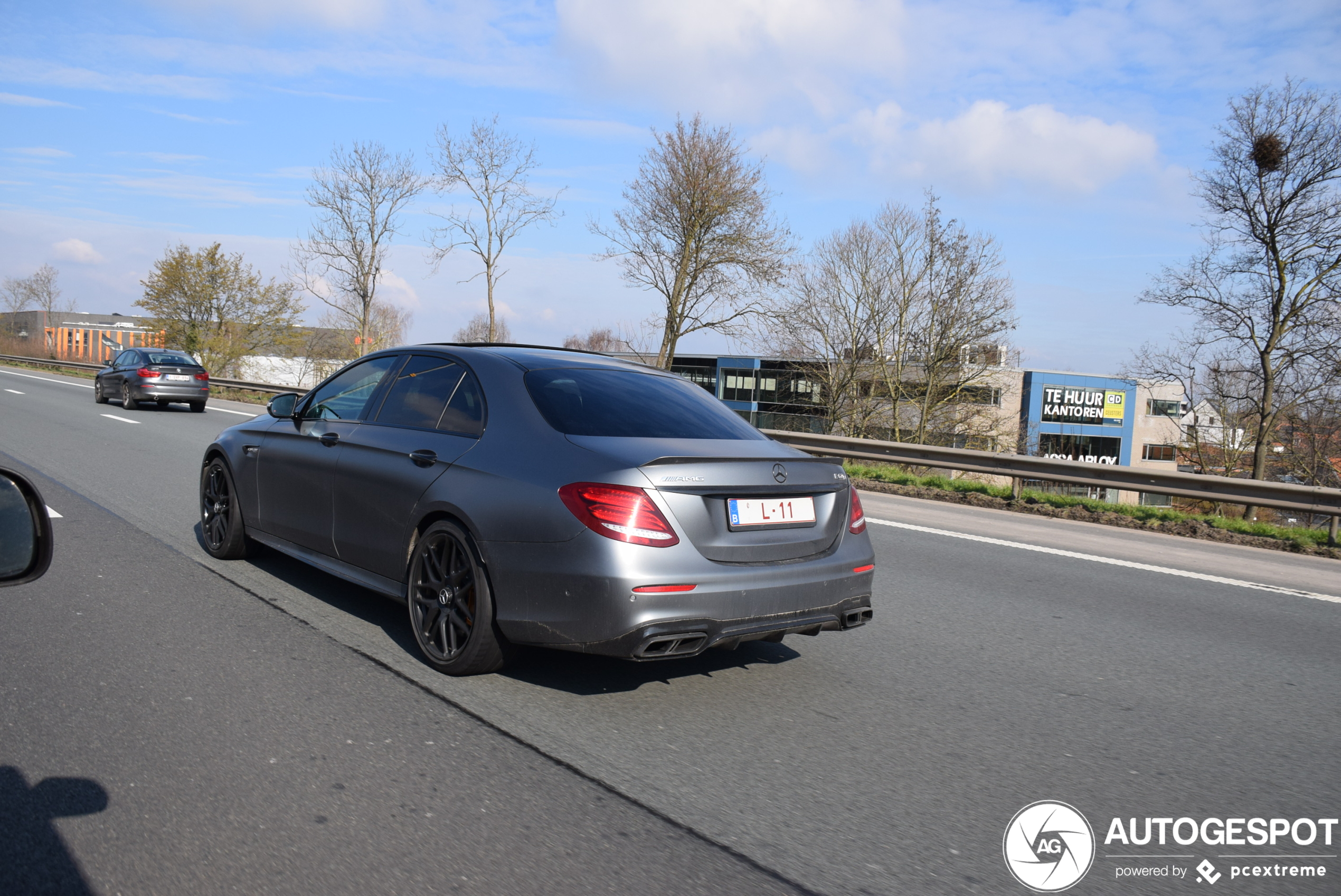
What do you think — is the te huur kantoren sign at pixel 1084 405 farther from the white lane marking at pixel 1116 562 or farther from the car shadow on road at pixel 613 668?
the car shadow on road at pixel 613 668

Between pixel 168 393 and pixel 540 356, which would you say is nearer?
pixel 540 356

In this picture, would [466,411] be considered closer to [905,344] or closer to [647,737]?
[647,737]

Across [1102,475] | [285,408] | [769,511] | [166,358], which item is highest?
[166,358]

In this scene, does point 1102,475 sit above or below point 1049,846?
above

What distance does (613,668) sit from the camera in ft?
15.3

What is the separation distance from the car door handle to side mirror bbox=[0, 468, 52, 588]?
88.5 inches

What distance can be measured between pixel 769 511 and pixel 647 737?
3.53 feet

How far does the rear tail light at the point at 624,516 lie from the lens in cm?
380

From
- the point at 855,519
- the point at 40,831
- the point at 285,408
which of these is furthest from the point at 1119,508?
the point at 40,831

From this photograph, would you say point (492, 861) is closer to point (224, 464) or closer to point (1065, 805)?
point (1065, 805)

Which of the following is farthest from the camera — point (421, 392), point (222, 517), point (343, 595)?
point (222, 517)

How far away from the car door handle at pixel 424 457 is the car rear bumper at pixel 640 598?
2.15ft

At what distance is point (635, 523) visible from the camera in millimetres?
3811

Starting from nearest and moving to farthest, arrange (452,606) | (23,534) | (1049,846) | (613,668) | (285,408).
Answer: (23,534) → (1049,846) → (452,606) → (613,668) → (285,408)
